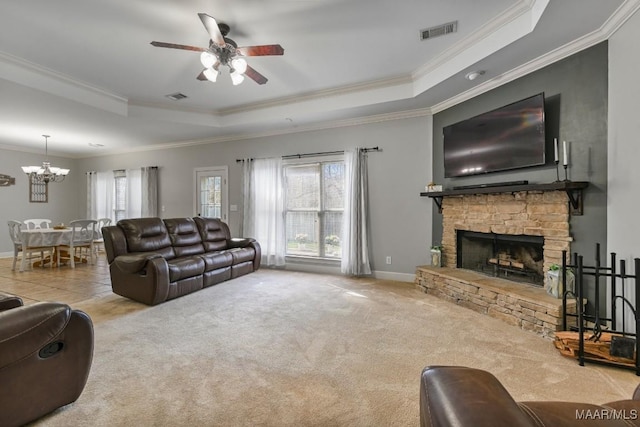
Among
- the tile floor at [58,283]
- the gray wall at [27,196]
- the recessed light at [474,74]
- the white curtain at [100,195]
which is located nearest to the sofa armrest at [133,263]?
the tile floor at [58,283]

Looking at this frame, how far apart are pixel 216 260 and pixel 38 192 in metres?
6.87

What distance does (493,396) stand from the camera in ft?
2.75

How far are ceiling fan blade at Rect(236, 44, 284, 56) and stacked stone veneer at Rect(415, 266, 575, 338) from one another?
3219 millimetres

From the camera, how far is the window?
5359 mm

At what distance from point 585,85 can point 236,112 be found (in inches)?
191

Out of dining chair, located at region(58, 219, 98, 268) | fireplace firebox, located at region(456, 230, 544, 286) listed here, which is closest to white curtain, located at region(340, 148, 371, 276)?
fireplace firebox, located at region(456, 230, 544, 286)

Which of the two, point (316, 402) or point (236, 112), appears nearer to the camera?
point (316, 402)

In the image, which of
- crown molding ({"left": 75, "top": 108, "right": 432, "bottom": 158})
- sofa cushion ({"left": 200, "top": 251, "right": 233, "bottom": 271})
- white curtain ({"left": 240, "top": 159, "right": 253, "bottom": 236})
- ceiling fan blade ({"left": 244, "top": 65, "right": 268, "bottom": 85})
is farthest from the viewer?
white curtain ({"left": 240, "top": 159, "right": 253, "bottom": 236})

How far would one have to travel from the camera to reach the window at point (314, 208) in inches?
211

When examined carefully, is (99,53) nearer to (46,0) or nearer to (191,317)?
(46,0)

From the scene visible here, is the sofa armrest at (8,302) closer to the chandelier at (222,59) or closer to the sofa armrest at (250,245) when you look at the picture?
the chandelier at (222,59)

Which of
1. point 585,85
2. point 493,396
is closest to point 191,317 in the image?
point 493,396

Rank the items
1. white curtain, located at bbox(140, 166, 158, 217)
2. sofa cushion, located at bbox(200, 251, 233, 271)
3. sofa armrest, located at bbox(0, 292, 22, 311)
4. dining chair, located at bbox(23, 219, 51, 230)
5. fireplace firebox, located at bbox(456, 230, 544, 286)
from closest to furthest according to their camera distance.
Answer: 1. sofa armrest, located at bbox(0, 292, 22, 311)
2. fireplace firebox, located at bbox(456, 230, 544, 286)
3. sofa cushion, located at bbox(200, 251, 233, 271)
4. dining chair, located at bbox(23, 219, 51, 230)
5. white curtain, located at bbox(140, 166, 158, 217)

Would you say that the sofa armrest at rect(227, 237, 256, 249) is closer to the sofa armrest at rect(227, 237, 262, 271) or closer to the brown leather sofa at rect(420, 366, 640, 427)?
the sofa armrest at rect(227, 237, 262, 271)
